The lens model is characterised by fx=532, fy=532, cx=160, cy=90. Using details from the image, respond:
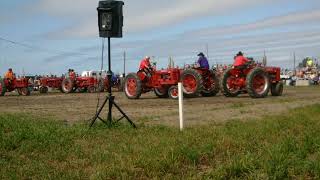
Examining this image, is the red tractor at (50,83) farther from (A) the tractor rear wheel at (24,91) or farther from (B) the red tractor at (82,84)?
(A) the tractor rear wheel at (24,91)

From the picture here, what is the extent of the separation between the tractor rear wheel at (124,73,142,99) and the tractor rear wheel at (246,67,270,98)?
4.53m

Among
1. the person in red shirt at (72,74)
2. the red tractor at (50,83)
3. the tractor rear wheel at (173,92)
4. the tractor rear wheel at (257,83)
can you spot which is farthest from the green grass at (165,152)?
the red tractor at (50,83)

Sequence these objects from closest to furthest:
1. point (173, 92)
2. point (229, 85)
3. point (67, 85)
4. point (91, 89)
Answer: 1. point (229, 85)
2. point (173, 92)
3. point (67, 85)
4. point (91, 89)

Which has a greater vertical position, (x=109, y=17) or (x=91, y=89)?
(x=109, y=17)

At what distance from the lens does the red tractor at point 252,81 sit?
755 inches

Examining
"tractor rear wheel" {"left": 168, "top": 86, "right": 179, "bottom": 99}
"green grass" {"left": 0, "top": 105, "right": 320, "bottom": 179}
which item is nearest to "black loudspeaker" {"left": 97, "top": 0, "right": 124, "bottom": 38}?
"green grass" {"left": 0, "top": 105, "right": 320, "bottom": 179}

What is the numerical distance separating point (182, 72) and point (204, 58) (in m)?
1.14

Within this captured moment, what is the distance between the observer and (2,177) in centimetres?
608

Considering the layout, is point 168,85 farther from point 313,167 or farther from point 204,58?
point 313,167

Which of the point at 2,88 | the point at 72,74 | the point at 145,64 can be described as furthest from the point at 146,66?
the point at 72,74

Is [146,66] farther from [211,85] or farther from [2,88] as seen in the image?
[2,88]

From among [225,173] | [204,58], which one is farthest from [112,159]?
[204,58]

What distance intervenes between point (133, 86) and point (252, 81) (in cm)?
513

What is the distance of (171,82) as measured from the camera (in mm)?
20781
